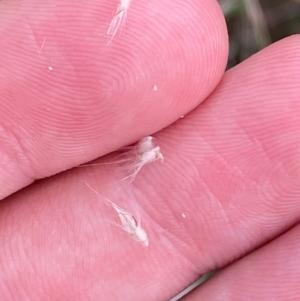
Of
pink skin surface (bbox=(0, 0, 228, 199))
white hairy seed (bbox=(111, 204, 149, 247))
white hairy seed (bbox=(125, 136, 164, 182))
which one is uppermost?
pink skin surface (bbox=(0, 0, 228, 199))

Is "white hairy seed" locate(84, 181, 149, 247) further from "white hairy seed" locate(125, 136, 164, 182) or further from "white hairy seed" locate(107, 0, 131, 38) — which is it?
"white hairy seed" locate(107, 0, 131, 38)

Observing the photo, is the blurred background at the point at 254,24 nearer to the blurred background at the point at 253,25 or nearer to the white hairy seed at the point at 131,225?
the blurred background at the point at 253,25

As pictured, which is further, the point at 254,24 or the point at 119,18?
the point at 254,24

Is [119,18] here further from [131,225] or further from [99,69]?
[131,225]

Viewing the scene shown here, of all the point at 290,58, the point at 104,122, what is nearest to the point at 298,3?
the point at 290,58

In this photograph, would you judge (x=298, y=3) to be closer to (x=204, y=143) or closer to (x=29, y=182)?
(x=204, y=143)

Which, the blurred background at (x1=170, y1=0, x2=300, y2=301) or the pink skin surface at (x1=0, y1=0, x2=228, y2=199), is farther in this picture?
the blurred background at (x1=170, y1=0, x2=300, y2=301)

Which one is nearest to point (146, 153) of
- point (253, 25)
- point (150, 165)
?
point (150, 165)

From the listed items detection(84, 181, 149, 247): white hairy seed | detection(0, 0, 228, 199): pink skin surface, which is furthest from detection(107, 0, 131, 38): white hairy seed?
detection(84, 181, 149, 247): white hairy seed
